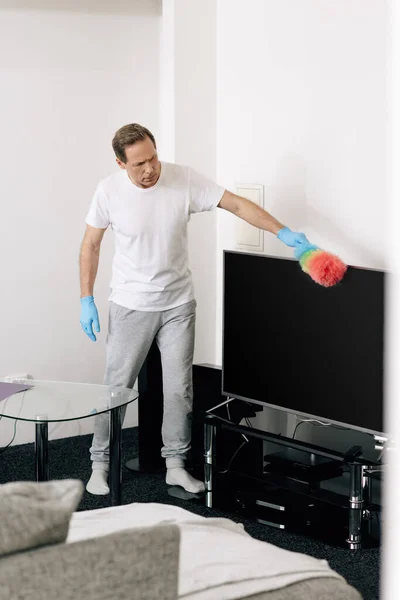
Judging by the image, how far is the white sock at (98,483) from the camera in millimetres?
3564

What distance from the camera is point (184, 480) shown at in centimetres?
365

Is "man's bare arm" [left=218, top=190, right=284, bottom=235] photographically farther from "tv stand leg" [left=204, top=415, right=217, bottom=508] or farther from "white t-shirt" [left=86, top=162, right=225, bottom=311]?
"tv stand leg" [left=204, top=415, right=217, bottom=508]

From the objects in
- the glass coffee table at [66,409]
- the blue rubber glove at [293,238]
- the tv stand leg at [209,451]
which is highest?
the blue rubber glove at [293,238]

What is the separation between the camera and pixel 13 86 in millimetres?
4008

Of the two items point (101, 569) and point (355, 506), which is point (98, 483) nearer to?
point (355, 506)

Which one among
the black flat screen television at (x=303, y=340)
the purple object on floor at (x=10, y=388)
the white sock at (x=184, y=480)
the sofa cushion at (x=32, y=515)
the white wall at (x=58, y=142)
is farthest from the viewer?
the white wall at (x=58, y=142)

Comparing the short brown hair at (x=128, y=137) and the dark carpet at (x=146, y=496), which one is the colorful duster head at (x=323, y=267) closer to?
the short brown hair at (x=128, y=137)

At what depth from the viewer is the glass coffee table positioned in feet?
10.1

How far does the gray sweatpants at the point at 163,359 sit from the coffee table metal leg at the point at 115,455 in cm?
46

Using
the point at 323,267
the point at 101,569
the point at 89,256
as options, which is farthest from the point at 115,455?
the point at 101,569

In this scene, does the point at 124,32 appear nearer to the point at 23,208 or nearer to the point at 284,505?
the point at 23,208

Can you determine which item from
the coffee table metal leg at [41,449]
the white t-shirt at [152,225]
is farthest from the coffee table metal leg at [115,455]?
the white t-shirt at [152,225]

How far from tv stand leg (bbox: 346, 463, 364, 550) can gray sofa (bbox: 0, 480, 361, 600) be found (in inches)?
68.5

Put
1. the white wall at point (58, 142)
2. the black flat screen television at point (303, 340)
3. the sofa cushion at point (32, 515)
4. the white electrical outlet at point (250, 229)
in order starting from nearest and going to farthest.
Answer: the sofa cushion at point (32, 515) → the black flat screen television at point (303, 340) → the white electrical outlet at point (250, 229) → the white wall at point (58, 142)
